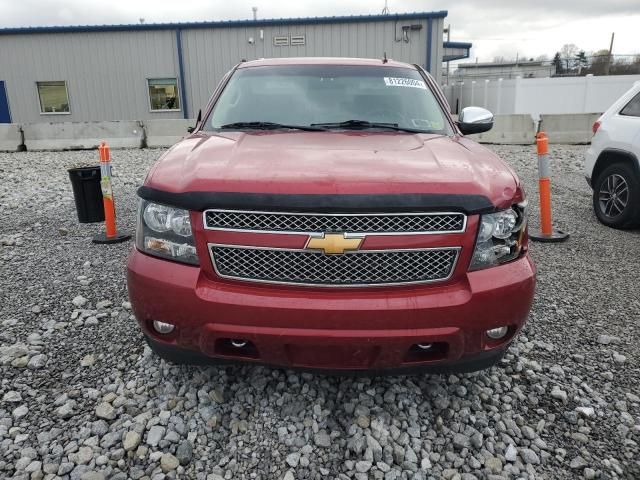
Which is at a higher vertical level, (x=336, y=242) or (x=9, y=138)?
(x=336, y=242)

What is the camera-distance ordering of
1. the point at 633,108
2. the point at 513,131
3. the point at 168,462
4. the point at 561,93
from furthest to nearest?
1. the point at 561,93
2. the point at 513,131
3. the point at 633,108
4. the point at 168,462

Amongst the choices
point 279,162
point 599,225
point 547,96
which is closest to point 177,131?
point 599,225

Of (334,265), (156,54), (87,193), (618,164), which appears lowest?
(87,193)

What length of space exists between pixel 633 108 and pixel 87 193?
6.50m

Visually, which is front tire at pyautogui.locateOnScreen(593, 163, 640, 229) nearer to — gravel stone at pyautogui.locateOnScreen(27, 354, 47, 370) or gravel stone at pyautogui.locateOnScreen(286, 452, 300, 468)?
gravel stone at pyautogui.locateOnScreen(286, 452, 300, 468)

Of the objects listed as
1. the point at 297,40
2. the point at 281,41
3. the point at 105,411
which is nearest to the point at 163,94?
the point at 281,41

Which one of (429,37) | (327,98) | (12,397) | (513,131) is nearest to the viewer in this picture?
(12,397)

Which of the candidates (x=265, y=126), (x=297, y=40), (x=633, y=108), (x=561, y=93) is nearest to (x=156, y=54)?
(x=297, y=40)

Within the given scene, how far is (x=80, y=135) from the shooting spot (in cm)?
1300

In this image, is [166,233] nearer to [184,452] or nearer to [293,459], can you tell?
[184,452]

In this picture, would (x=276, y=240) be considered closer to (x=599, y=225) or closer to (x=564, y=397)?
(x=564, y=397)

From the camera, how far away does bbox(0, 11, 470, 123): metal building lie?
1936 centimetres

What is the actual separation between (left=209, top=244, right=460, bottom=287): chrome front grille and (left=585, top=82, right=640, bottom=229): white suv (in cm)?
443

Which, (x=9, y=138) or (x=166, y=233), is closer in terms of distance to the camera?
(x=166, y=233)
